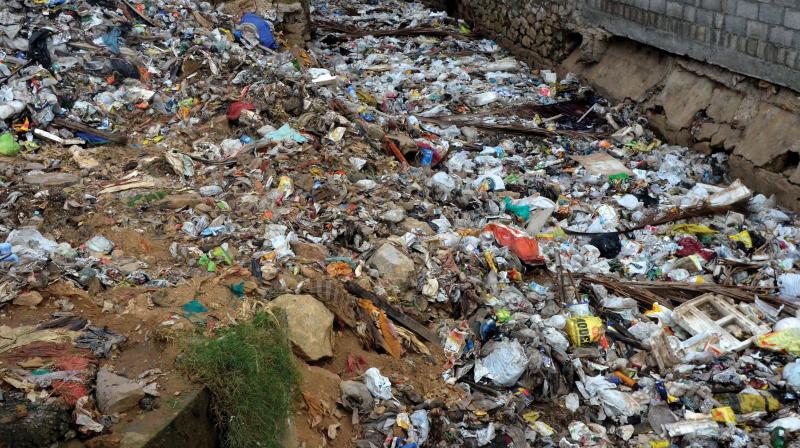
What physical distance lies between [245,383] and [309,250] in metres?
1.69

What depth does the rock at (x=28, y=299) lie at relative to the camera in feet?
12.5

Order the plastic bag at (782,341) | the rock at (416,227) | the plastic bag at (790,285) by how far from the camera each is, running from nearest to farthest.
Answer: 1. the plastic bag at (782,341)
2. the plastic bag at (790,285)
3. the rock at (416,227)

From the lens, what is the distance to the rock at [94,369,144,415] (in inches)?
123

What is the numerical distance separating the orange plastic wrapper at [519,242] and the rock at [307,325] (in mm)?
1816

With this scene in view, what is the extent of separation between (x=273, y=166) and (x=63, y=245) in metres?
1.92

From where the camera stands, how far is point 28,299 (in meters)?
3.81

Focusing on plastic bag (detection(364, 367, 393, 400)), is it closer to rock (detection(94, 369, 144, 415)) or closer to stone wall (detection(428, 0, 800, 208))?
rock (detection(94, 369, 144, 415))

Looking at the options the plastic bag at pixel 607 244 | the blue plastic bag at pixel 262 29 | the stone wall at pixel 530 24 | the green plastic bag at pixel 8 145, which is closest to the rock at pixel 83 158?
the green plastic bag at pixel 8 145

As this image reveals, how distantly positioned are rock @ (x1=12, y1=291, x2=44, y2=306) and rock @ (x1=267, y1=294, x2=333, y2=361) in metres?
1.21

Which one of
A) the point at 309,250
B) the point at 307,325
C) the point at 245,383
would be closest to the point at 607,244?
the point at 309,250

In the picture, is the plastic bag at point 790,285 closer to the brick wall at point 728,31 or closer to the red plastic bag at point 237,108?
the brick wall at point 728,31

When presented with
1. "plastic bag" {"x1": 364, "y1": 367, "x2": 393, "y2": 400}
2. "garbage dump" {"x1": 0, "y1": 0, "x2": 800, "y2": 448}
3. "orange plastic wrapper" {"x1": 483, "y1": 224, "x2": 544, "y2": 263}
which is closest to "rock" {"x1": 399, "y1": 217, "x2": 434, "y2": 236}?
"garbage dump" {"x1": 0, "y1": 0, "x2": 800, "y2": 448}

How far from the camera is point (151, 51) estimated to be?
7707 mm

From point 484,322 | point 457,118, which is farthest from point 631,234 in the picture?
point 457,118
